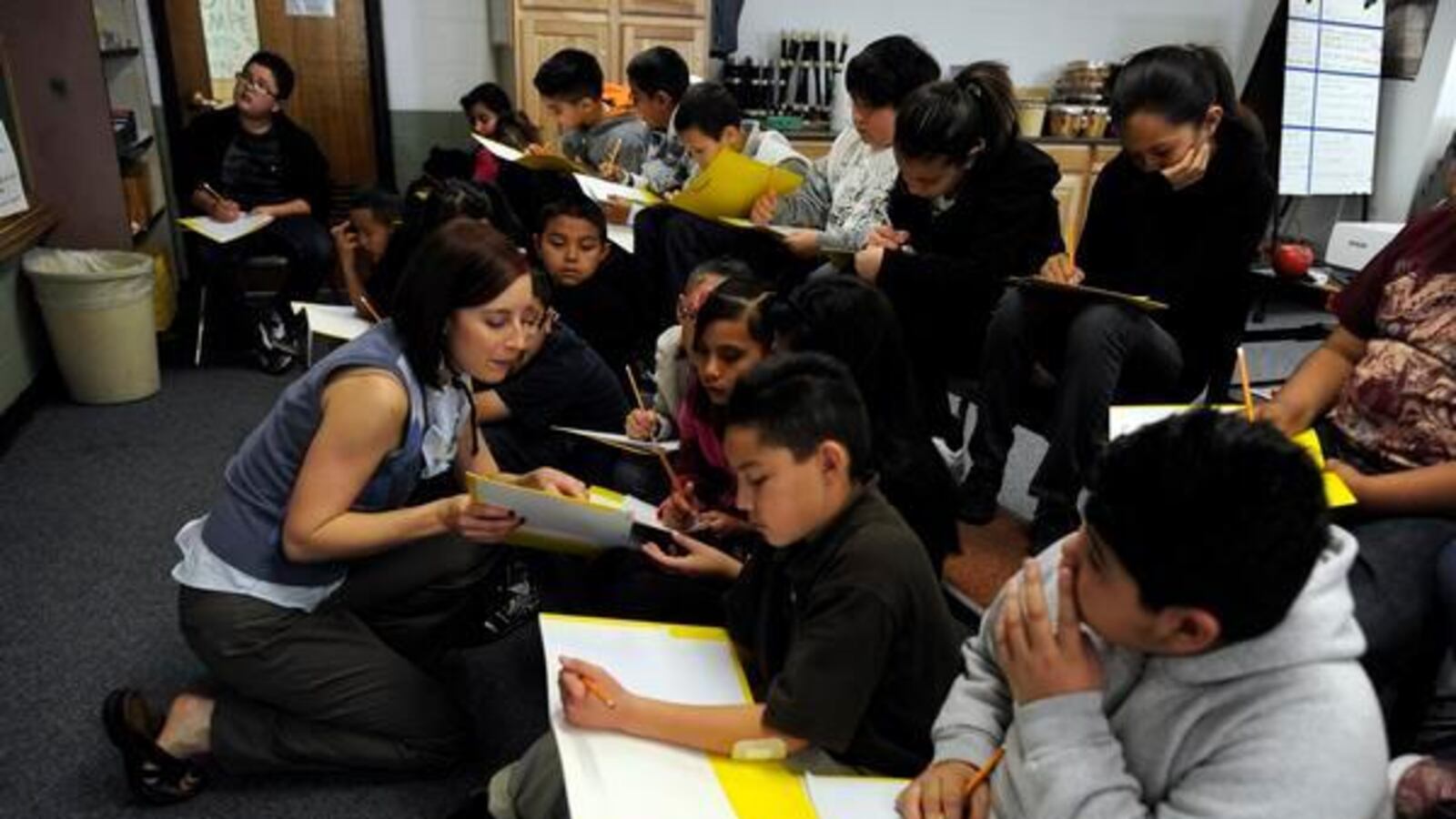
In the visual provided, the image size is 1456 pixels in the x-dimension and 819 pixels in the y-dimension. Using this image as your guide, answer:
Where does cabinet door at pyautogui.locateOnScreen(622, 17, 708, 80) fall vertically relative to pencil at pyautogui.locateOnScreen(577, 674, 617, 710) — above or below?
above

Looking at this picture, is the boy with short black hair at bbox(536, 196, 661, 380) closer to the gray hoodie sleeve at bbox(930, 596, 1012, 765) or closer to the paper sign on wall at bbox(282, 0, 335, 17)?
the gray hoodie sleeve at bbox(930, 596, 1012, 765)

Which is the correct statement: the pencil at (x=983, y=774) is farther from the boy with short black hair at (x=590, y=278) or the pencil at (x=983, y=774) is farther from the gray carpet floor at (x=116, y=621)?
the boy with short black hair at (x=590, y=278)

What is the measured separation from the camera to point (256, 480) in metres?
1.56

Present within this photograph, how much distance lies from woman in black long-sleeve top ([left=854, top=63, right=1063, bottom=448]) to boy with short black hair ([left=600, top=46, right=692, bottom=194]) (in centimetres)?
144

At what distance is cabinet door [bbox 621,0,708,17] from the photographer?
A: 435 centimetres

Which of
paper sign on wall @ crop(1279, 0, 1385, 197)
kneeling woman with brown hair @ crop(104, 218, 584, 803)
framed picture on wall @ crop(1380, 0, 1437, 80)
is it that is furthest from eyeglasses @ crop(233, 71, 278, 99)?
framed picture on wall @ crop(1380, 0, 1437, 80)

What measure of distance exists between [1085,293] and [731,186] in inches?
48.8

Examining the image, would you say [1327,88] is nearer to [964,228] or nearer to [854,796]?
[964,228]

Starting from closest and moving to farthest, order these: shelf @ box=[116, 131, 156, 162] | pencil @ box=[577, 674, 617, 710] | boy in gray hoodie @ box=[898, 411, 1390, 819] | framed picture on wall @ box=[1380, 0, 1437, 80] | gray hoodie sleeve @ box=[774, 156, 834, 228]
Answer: boy in gray hoodie @ box=[898, 411, 1390, 819]
pencil @ box=[577, 674, 617, 710]
gray hoodie sleeve @ box=[774, 156, 834, 228]
shelf @ box=[116, 131, 156, 162]
framed picture on wall @ box=[1380, 0, 1437, 80]

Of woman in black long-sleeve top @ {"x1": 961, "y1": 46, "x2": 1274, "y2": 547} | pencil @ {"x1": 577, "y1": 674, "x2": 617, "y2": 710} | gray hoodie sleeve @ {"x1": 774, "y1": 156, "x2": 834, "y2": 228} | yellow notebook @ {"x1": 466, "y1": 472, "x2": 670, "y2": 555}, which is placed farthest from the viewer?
gray hoodie sleeve @ {"x1": 774, "y1": 156, "x2": 834, "y2": 228}

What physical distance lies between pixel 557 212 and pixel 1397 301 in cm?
192

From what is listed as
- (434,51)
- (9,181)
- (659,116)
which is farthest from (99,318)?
(434,51)

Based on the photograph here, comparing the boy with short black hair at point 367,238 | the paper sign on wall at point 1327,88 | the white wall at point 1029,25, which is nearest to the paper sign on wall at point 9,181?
the boy with short black hair at point 367,238

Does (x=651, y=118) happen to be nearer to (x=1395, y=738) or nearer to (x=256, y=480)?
(x=256, y=480)
